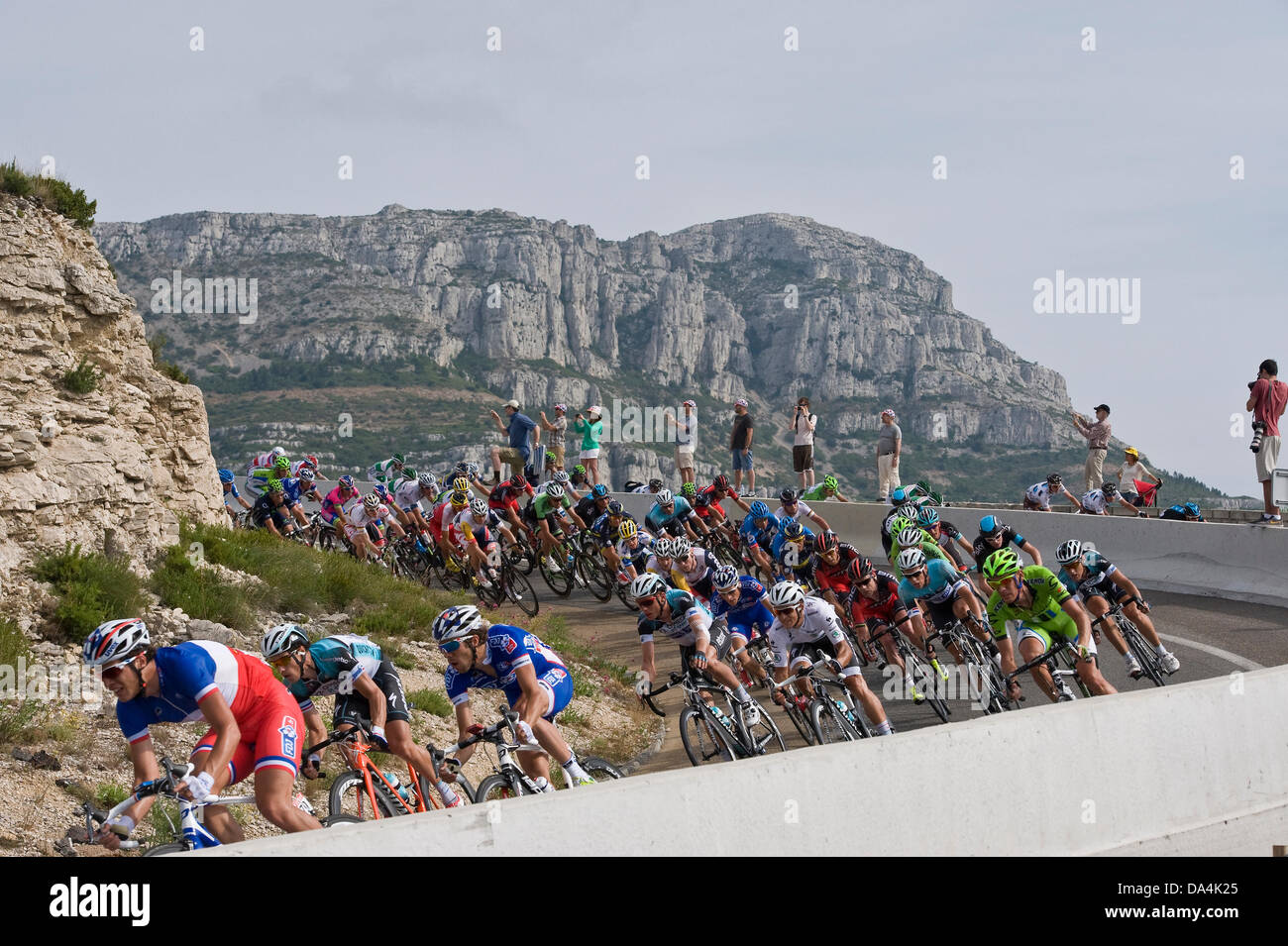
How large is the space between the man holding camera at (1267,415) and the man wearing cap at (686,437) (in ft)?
30.8

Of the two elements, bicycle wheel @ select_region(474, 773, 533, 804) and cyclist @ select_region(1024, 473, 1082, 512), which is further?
cyclist @ select_region(1024, 473, 1082, 512)

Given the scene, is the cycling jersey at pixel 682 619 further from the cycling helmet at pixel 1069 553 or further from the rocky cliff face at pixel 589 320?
the rocky cliff face at pixel 589 320

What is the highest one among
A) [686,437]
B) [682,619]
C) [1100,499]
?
[686,437]

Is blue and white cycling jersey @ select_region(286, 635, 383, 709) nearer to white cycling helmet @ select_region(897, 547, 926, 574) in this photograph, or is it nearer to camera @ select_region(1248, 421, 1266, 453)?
white cycling helmet @ select_region(897, 547, 926, 574)

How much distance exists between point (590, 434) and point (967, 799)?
17.4 meters

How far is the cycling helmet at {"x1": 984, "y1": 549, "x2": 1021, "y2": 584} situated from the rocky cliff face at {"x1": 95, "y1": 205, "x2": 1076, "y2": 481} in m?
106

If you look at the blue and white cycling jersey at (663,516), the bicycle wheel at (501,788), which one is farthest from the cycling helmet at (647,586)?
the blue and white cycling jersey at (663,516)

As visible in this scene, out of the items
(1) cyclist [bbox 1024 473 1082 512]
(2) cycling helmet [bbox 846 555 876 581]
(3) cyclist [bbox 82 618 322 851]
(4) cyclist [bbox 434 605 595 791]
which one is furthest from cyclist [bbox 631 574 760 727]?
(1) cyclist [bbox 1024 473 1082 512]

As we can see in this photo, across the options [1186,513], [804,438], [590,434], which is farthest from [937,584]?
[590,434]

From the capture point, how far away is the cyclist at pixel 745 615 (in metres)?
9.73

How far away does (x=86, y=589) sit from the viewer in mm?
10125

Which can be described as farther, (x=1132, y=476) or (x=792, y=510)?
(x=1132, y=476)

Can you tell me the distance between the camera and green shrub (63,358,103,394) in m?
11.5

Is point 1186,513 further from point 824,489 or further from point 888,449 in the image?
point 888,449
